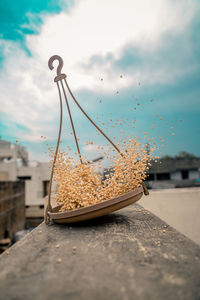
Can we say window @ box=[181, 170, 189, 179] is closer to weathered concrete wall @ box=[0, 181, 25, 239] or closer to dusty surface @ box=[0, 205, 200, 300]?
weathered concrete wall @ box=[0, 181, 25, 239]

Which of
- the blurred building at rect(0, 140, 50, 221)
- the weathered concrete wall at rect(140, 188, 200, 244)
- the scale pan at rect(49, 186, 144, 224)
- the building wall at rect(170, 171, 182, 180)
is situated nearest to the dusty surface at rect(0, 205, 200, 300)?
the scale pan at rect(49, 186, 144, 224)

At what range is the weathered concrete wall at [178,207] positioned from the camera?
102 inches

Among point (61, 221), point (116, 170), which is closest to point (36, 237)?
point (61, 221)

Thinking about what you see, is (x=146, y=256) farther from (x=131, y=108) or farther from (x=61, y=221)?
(x=131, y=108)

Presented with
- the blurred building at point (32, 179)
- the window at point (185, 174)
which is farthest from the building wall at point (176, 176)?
the blurred building at point (32, 179)

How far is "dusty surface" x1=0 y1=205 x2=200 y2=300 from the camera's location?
0.53 meters

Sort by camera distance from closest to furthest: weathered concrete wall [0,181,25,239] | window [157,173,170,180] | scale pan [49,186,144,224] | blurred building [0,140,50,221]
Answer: scale pan [49,186,144,224], weathered concrete wall [0,181,25,239], blurred building [0,140,50,221], window [157,173,170,180]

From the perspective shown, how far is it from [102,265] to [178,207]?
2.25 meters

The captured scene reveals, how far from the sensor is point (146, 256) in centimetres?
75

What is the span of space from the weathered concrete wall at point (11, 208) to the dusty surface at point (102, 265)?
8.08m

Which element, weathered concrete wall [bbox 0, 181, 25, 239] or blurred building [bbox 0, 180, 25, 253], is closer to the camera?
blurred building [bbox 0, 180, 25, 253]

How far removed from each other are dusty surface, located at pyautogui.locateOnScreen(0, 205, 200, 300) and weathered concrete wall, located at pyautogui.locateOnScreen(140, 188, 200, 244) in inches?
63.6

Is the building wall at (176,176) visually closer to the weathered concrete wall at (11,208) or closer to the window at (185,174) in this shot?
the window at (185,174)

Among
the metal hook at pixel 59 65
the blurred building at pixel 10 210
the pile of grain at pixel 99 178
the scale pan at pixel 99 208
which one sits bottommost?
the blurred building at pixel 10 210
